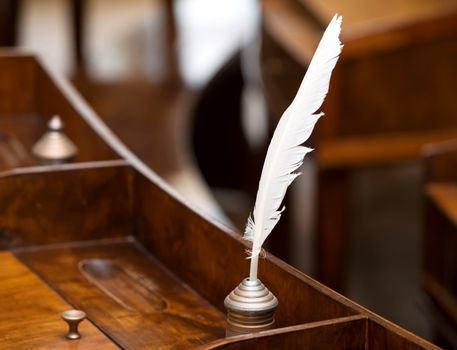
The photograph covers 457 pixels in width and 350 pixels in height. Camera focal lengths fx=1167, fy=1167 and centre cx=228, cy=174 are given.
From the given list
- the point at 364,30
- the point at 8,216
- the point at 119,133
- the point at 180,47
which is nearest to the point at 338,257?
the point at 364,30

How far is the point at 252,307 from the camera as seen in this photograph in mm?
1690

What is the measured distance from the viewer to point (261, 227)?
69.1 inches

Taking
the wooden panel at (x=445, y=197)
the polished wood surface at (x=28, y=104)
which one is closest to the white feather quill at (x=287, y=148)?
the polished wood surface at (x=28, y=104)

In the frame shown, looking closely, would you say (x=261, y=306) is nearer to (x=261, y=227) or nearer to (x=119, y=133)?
(x=261, y=227)

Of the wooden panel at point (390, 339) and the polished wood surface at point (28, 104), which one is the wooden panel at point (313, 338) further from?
the polished wood surface at point (28, 104)

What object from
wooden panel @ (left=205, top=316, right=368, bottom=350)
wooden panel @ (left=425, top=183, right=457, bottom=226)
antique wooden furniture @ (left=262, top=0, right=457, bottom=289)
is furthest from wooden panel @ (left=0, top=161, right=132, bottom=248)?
antique wooden furniture @ (left=262, top=0, right=457, bottom=289)

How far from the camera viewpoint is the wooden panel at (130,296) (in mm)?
1914

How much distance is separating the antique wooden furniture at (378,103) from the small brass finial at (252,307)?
2.71m

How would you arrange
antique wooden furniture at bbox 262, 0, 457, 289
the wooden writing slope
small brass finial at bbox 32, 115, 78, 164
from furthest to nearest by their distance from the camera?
antique wooden furniture at bbox 262, 0, 457, 289 < small brass finial at bbox 32, 115, 78, 164 < the wooden writing slope

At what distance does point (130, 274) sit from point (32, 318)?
0.36 m

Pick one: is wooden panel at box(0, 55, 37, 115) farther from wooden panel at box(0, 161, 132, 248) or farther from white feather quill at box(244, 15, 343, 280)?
white feather quill at box(244, 15, 343, 280)

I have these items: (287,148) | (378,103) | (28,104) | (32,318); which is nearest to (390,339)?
(287,148)

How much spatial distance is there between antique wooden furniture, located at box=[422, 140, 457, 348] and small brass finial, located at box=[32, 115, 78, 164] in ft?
3.78

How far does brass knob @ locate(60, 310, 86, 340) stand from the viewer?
1.80m
